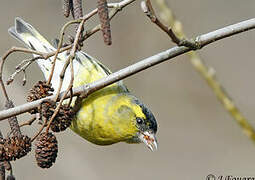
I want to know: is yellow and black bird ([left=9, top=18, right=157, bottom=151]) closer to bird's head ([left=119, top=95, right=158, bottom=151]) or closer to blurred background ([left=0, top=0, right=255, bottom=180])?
bird's head ([left=119, top=95, right=158, bottom=151])

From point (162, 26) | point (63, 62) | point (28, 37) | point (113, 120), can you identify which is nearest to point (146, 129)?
point (113, 120)

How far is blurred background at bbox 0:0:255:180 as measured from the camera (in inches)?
196

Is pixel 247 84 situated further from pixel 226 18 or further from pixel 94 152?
pixel 94 152

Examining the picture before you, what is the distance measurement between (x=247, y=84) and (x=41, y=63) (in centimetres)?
282

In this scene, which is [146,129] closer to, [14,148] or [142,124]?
[142,124]

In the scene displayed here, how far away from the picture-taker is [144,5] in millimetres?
1510

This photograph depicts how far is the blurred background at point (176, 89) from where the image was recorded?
498 cm

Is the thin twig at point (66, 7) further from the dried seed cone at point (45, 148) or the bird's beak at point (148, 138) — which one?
the bird's beak at point (148, 138)

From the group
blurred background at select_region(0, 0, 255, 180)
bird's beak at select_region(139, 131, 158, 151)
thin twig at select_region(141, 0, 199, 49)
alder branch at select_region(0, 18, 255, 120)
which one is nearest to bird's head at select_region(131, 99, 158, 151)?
bird's beak at select_region(139, 131, 158, 151)

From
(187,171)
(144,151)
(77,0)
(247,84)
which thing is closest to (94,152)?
(144,151)

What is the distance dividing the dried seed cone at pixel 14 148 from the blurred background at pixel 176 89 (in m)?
3.04

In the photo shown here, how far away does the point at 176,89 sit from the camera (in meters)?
5.20

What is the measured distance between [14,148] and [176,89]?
356 cm

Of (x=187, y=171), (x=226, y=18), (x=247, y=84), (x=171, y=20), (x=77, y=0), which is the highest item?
(x=77, y=0)
